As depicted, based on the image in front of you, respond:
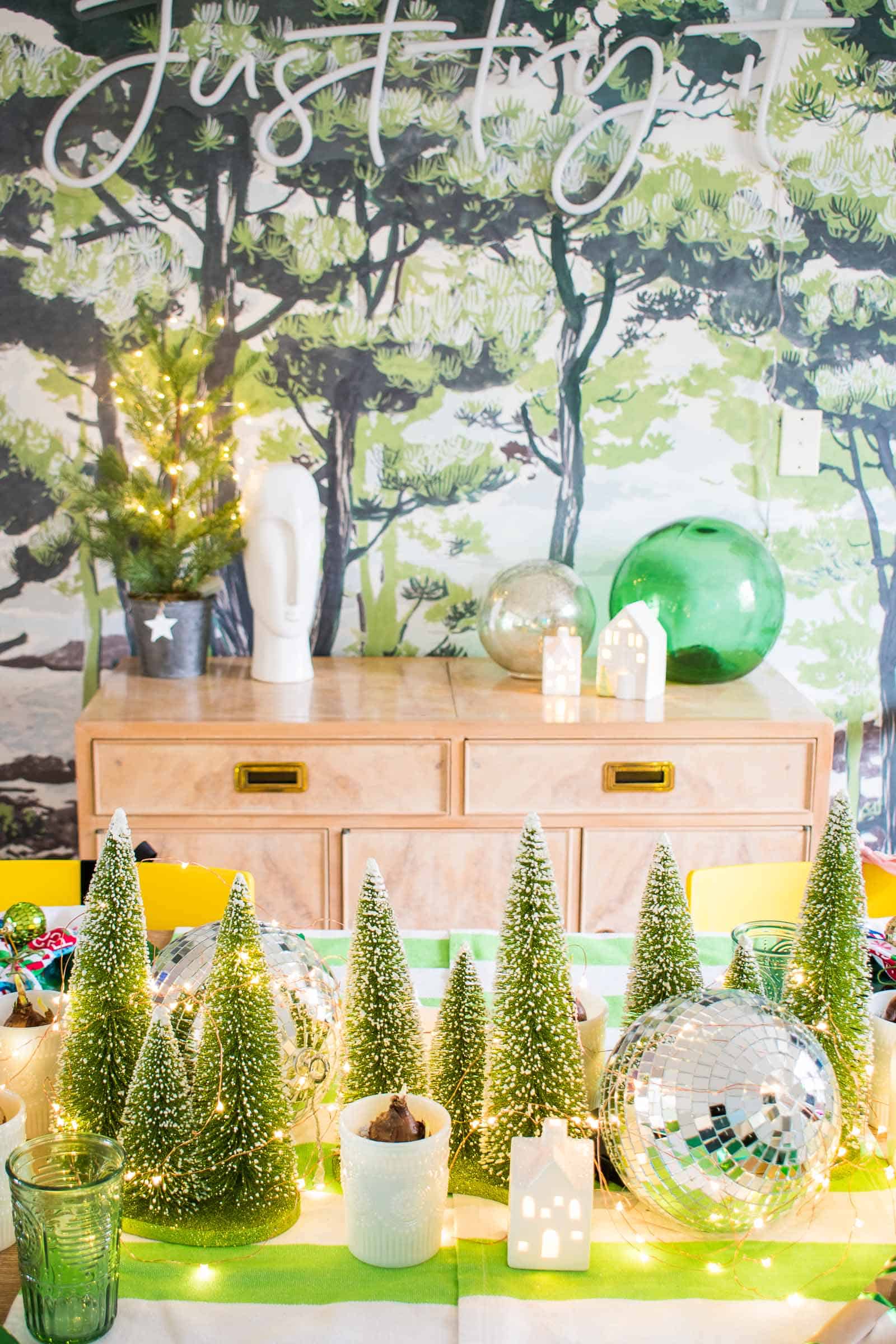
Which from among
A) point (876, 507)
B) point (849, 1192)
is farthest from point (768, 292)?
point (849, 1192)

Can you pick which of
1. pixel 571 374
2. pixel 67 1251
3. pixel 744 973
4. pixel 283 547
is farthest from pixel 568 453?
pixel 67 1251

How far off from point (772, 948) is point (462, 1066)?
331 mm

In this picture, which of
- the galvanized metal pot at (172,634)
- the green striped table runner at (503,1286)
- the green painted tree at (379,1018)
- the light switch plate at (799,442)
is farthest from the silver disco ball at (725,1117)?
the light switch plate at (799,442)

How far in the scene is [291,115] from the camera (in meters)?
2.56

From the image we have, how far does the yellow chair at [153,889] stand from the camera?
5.57 feet

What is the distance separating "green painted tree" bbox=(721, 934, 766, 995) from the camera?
1.06 meters

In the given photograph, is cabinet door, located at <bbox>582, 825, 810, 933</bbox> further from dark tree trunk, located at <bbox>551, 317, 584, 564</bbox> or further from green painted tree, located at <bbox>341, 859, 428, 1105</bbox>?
green painted tree, located at <bbox>341, 859, 428, 1105</bbox>

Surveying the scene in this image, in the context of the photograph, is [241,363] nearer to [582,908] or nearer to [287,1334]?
[582,908]

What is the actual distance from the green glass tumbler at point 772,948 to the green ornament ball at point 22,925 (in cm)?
67

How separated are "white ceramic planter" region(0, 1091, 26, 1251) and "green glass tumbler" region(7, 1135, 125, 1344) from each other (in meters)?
0.06

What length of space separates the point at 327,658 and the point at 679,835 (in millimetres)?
844

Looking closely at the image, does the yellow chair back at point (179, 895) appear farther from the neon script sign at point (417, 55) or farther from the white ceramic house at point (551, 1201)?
the neon script sign at point (417, 55)

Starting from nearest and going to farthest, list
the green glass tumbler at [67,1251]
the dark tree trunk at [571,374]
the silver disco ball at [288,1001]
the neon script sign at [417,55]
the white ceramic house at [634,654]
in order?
the green glass tumbler at [67,1251]
the silver disco ball at [288,1001]
the white ceramic house at [634,654]
the neon script sign at [417,55]
the dark tree trunk at [571,374]

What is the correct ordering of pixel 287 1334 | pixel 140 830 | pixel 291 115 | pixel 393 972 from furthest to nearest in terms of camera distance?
pixel 291 115 < pixel 140 830 < pixel 393 972 < pixel 287 1334
